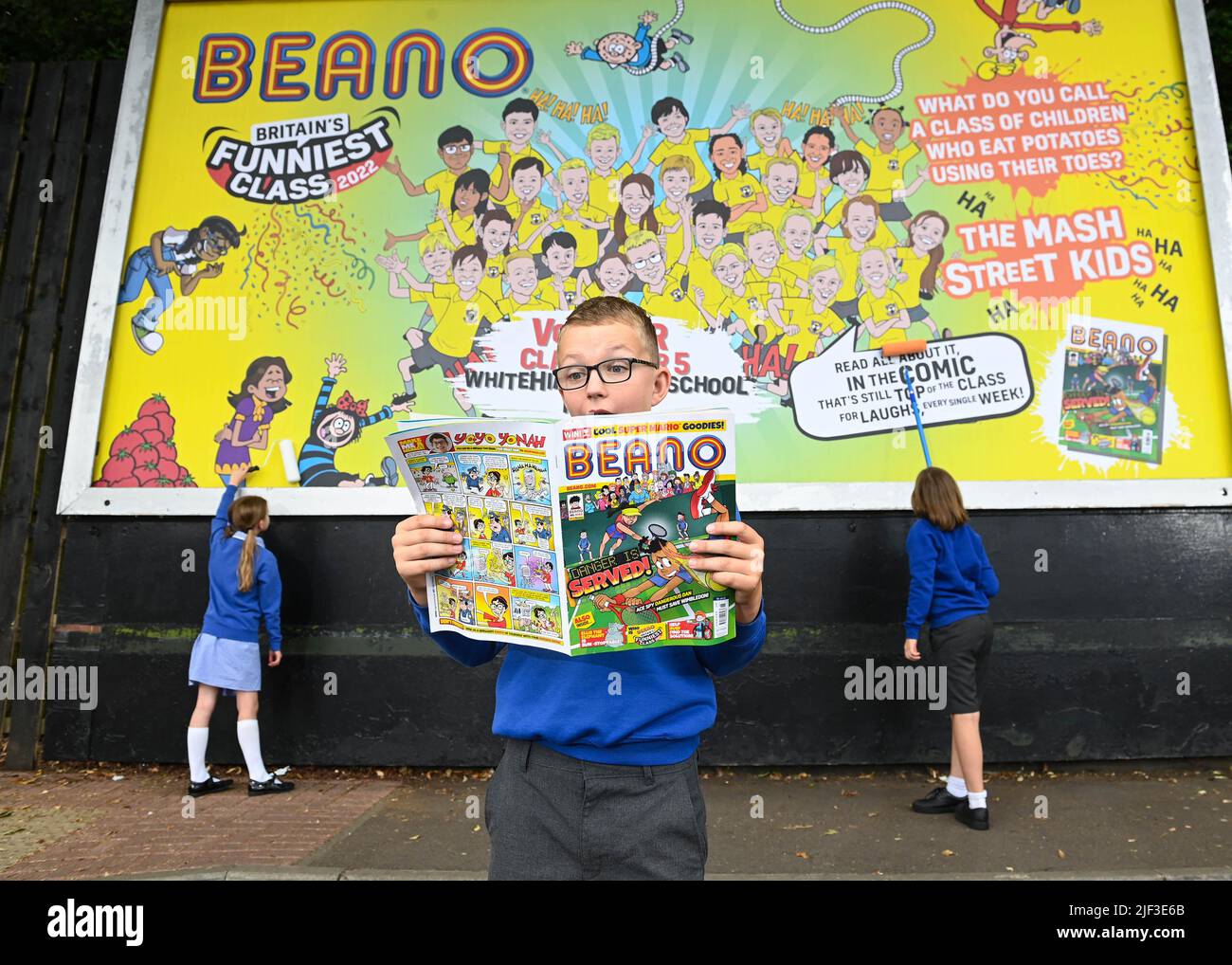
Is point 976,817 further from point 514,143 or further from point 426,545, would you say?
point 514,143

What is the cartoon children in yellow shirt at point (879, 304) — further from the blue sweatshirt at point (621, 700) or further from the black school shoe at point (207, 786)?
the black school shoe at point (207, 786)

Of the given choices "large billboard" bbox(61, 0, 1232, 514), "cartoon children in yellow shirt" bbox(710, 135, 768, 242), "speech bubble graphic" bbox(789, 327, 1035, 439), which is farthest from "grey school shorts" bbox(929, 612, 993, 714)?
"cartoon children in yellow shirt" bbox(710, 135, 768, 242)

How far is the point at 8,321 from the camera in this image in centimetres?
718

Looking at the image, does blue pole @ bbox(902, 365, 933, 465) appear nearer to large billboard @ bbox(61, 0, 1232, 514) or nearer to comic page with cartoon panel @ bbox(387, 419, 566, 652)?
large billboard @ bbox(61, 0, 1232, 514)

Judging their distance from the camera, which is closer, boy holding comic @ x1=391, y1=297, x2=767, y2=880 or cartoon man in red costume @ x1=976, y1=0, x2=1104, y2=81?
boy holding comic @ x1=391, y1=297, x2=767, y2=880

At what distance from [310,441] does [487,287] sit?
182 centimetres

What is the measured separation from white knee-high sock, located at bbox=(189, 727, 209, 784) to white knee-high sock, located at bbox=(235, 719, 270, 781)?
24 centimetres

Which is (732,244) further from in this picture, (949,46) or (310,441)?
(310,441)

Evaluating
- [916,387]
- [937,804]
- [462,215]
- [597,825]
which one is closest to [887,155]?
[916,387]

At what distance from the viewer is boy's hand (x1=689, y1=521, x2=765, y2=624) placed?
2053 millimetres

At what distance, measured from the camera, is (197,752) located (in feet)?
20.2

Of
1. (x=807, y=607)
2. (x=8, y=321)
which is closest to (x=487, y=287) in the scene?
(x=807, y=607)

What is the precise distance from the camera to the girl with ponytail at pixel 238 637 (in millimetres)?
6137

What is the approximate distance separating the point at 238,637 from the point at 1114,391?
22.0 feet
